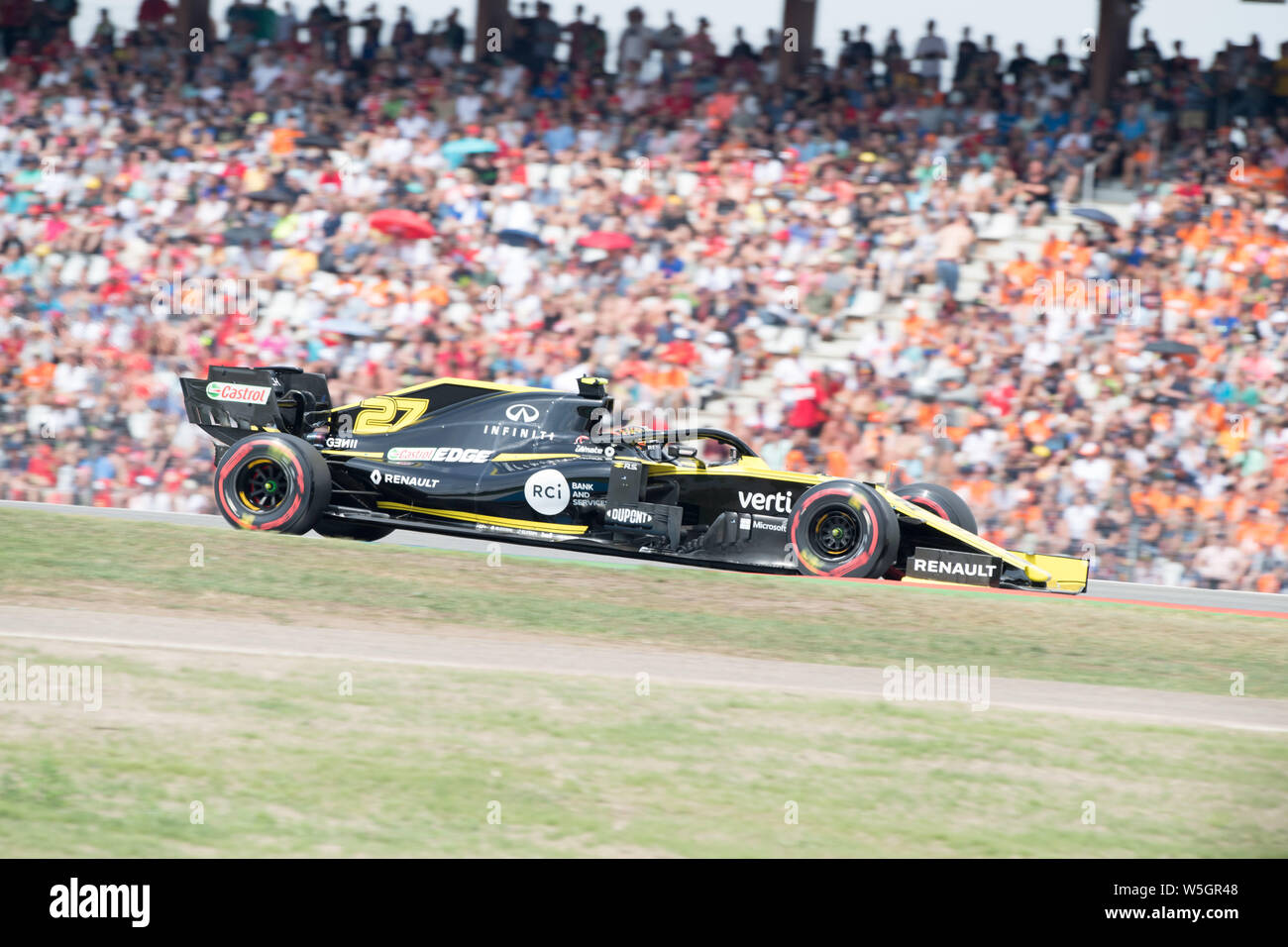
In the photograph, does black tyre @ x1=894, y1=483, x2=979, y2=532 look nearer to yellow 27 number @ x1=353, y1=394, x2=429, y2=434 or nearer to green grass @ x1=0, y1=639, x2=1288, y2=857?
yellow 27 number @ x1=353, y1=394, x2=429, y2=434

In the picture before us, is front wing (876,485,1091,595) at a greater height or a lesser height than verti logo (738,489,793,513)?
lesser

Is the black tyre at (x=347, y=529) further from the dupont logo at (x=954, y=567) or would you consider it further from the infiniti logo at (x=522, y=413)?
the dupont logo at (x=954, y=567)

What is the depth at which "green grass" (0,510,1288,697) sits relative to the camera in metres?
9.39

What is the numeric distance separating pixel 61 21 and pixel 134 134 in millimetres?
2953

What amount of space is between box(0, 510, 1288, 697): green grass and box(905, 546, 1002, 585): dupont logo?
0.49 metres

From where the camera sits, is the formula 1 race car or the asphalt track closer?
the formula 1 race car

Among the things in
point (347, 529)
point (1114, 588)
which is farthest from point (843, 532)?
point (347, 529)

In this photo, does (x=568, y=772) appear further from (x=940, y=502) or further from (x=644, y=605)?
(x=940, y=502)

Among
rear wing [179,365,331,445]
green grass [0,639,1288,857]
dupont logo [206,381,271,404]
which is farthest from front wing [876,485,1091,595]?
dupont logo [206,381,271,404]

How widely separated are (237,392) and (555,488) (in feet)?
9.15

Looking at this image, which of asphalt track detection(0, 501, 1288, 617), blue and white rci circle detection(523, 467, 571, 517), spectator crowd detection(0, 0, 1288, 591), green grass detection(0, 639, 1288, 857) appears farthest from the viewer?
spectator crowd detection(0, 0, 1288, 591)

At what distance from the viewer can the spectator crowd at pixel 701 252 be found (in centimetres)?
1516

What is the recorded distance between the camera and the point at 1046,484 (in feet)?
48.1
